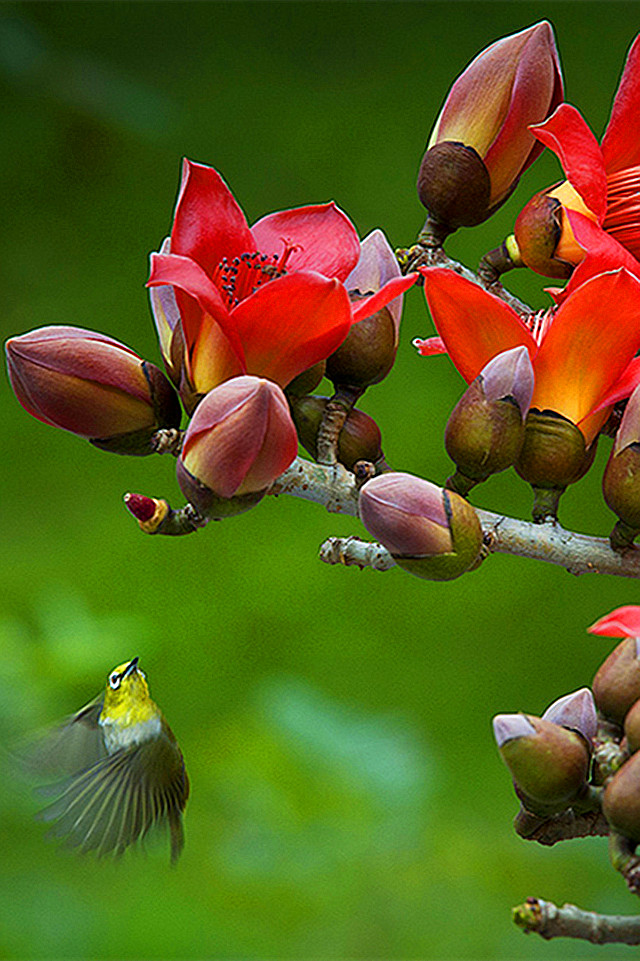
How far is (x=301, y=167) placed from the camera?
1334 millimetres

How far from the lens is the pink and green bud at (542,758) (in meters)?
0.25

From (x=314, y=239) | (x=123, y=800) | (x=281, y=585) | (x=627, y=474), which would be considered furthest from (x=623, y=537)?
(x=281, y=585)

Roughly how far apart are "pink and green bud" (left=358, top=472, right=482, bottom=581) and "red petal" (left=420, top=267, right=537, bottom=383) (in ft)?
0.16

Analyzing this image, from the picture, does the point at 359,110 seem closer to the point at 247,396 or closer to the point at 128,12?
the point at 128,12

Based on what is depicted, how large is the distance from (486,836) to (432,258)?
94cm

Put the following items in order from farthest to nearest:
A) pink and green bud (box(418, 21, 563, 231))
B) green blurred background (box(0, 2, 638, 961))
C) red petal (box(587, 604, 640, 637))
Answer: green blurred background (box(0, 2, 638, 961)), pink and green bud (box(418, 21, 563, 231)), red petal (box(587, 604, 640, 637))

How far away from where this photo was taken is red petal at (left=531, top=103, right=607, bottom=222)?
31 cm

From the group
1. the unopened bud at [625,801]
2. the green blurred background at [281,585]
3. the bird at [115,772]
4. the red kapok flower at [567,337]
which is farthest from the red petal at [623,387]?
the green blurred background at [281,585]

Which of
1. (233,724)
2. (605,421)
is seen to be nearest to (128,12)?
(233,724)

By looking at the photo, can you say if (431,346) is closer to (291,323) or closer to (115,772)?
(291,323)

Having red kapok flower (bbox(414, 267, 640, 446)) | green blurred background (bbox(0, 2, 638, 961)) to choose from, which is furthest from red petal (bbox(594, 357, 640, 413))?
green blurred background (bbox(0, 2, 638, 961))

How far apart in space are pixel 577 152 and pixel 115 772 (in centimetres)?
30

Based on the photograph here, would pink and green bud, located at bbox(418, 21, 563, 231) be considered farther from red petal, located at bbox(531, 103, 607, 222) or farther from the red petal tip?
the red petal tip

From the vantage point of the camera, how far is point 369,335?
1.06 feet
